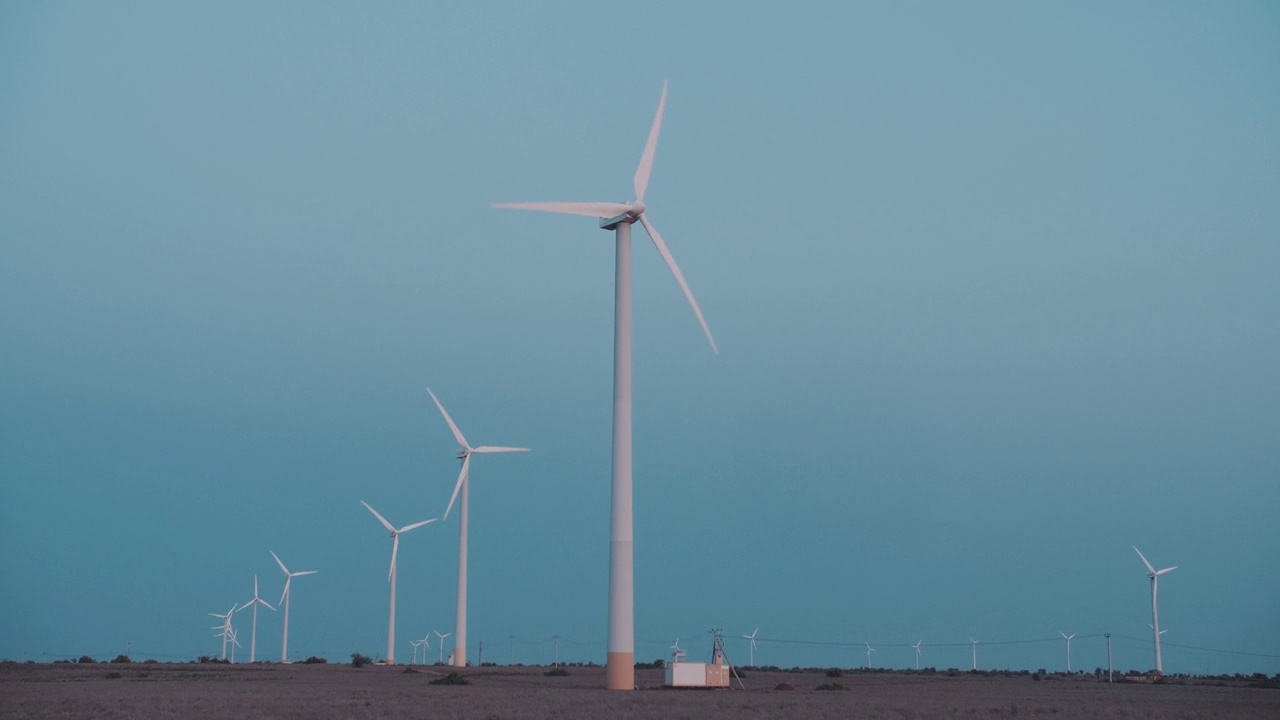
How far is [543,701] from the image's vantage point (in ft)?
151

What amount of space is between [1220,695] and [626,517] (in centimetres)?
3283

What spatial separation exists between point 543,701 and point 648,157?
88.6 feet

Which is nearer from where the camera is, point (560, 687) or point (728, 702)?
point (728, 702)

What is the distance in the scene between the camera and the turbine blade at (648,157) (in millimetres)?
58531

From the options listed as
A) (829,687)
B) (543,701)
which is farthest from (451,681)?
(829,687)

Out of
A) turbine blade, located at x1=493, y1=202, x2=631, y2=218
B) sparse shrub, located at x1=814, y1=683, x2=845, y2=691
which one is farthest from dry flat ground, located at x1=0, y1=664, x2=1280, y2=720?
turbine blade, located at x1=493, y1=202, x2=631, y2=218

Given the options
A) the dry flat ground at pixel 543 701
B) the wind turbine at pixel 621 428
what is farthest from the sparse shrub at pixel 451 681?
the wind turbine at pixel 621 428

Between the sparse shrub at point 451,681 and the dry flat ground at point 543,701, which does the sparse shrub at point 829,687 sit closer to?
the dry flat ground at point 543,701

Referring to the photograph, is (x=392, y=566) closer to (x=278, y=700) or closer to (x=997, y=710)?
(x=278, y=700)

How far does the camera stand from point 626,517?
52000mm

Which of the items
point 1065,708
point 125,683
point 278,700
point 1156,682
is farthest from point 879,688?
point 125,683

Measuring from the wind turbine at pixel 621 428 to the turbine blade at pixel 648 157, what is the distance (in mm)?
1134

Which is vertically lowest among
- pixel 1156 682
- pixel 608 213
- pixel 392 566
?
pixel 1156 682

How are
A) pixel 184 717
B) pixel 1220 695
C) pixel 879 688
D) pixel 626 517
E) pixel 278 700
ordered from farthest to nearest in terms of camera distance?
pixel 879 688
pixel 1220 695
pixel 626 517
pixel 278 700
pixel 184 717
